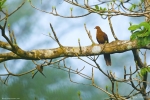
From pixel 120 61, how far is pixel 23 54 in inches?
73.8

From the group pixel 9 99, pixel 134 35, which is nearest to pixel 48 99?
pixel 9 99

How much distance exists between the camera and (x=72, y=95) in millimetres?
3242

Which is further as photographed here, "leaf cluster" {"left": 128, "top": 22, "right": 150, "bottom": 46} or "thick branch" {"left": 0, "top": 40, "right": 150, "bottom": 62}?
"thick branch" {"left": 0, "top": 40, "right": 150, "bottom": 62}

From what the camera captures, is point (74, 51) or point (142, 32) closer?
point (142, 32)

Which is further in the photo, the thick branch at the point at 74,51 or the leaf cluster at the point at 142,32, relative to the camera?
the thick branch at the point at 74,51

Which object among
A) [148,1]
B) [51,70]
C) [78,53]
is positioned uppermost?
[148,1]

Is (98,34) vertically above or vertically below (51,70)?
above

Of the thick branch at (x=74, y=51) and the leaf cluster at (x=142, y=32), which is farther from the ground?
the leaf cluster at (x=142, y=32)

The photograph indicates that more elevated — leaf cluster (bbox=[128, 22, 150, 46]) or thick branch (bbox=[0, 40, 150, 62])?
leaf cluster (bbox=[128, 22, 150, 46])

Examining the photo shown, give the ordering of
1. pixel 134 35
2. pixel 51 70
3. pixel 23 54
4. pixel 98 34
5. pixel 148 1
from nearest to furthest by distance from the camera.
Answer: pixel 134 35 < pixel 23 54 < pixel 148 1 < pixel 98 34 < pixel 51 70

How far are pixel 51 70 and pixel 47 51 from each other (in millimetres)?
1853

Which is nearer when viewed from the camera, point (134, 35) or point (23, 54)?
point (134, 35)

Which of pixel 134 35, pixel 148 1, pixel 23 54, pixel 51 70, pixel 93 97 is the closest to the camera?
pixel 134 35

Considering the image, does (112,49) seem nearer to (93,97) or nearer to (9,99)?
(93,97)
